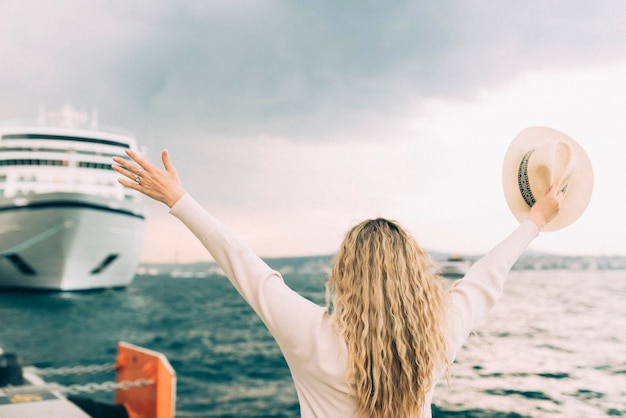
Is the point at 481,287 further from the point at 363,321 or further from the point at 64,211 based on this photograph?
the point at 64,211

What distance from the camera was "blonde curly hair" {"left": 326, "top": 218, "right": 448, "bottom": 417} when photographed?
1.06 m

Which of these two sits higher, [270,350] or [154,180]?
[154,180]

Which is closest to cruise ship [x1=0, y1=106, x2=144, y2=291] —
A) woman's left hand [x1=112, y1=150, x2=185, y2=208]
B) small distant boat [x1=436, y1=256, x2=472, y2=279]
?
small distant boat [x1=436, y1=256, x2=472, y2=279]

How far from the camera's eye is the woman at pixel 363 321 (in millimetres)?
1062

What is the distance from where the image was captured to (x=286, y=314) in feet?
3.50

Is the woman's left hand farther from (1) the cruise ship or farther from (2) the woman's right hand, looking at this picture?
(1) the cruise ship

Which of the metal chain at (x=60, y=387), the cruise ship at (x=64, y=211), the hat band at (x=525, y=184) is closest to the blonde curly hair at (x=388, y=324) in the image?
the hat band at (x=525, y=184)

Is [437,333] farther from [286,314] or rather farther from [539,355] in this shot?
[539,355]

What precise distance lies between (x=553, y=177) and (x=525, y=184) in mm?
85

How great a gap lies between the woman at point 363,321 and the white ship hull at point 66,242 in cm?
3020

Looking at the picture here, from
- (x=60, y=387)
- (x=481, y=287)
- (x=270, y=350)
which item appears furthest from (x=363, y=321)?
(x=270, y=350)

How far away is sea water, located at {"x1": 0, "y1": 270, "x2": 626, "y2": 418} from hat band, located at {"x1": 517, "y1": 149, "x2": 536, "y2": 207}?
404mm

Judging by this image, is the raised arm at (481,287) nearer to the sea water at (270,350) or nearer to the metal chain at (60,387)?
the sea water at (270,350)

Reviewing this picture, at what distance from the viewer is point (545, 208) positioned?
4.62 feet
